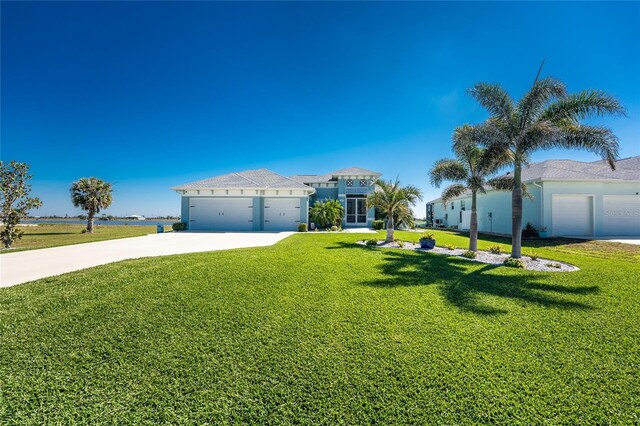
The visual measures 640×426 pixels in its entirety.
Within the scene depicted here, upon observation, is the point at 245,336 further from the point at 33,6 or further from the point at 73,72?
the point at 73,72

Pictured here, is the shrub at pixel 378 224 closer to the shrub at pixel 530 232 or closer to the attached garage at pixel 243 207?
the attached garage at pixel 243 207

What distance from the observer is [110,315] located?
4.23m

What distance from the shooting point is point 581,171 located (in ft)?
58.1

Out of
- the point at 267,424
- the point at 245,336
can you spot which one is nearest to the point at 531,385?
the point at 267,424

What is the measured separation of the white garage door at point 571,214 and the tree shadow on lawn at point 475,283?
1270cm

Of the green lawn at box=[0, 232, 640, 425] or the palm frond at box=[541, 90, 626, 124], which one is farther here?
the palm frond at box=[541, 90, 626, 124]

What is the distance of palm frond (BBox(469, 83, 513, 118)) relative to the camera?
30.0 feet

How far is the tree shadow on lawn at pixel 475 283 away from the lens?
197 inches

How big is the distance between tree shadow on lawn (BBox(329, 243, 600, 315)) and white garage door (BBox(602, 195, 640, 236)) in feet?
51.1

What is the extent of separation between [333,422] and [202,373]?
165cm

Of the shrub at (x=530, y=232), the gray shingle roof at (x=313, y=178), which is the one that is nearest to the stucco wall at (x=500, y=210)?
the shrub at (x=530, y=232)

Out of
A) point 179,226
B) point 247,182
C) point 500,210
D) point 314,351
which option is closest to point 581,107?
point 314,351

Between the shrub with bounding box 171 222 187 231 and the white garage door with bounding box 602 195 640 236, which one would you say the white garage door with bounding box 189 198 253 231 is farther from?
the white garage door with bounding box 602 195 640 236

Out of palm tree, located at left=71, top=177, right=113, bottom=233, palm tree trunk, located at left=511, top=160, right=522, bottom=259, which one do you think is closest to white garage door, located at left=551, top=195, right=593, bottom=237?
palm tree trunk, located at left=511, top=160, right=522, bottom=259
